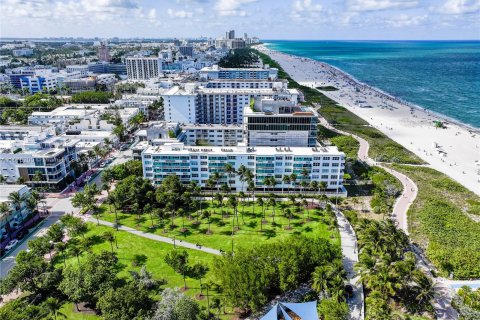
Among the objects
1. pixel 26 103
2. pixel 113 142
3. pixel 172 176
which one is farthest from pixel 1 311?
pixel 26 103

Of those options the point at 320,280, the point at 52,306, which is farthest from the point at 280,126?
the point at 52,306

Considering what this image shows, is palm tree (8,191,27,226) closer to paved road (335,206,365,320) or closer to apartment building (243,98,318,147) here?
apartment building (243,98,318,147)

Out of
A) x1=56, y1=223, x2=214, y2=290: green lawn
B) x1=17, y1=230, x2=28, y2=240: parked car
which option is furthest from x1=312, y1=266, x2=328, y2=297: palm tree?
x1=17, y1=230, x2=28, y2=240: parked car

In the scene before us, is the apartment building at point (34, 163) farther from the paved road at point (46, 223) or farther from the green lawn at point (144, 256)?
the green lawn at point (144, 256)

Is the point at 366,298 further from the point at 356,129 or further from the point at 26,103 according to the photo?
the point at 26,103

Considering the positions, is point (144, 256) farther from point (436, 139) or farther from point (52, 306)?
point (436, 139)
